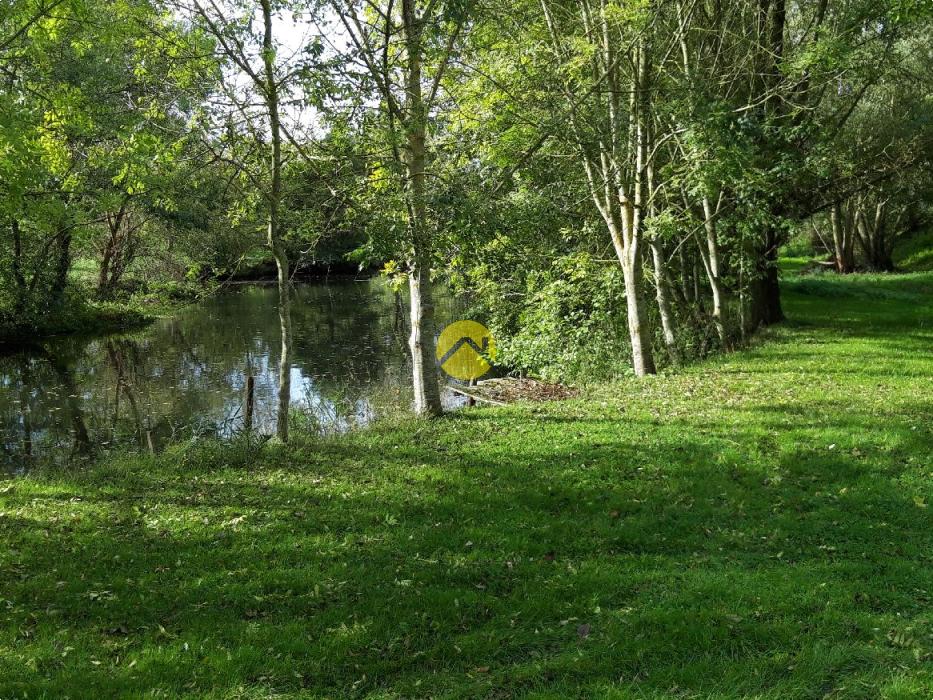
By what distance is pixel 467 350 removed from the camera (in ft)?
73.0

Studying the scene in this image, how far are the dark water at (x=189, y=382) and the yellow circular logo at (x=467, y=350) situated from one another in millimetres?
1551

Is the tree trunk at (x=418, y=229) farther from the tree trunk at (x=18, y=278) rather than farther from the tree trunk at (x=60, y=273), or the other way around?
the tree trunk at (x=60, y=273)

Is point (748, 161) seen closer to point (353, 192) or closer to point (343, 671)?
point (353, 192)

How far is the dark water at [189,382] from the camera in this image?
16.5 m

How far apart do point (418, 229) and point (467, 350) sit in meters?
11.8

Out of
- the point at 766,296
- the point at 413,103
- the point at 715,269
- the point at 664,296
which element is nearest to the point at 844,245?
the point at 766,296

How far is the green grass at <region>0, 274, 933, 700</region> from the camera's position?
16.9ft

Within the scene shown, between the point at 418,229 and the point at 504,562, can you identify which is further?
the point at 418,229

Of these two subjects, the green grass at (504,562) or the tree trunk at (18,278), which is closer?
the green grass at (504,562)

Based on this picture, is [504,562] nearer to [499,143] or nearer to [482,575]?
[482,575]

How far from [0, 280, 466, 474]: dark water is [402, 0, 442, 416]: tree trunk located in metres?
2.92

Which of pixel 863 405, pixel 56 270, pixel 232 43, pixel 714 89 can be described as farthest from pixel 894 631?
pixel 56 270

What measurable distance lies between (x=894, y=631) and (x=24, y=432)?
17.7 metres

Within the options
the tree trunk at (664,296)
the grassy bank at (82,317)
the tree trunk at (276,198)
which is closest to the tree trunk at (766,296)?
the tree trunk at (664,296)
